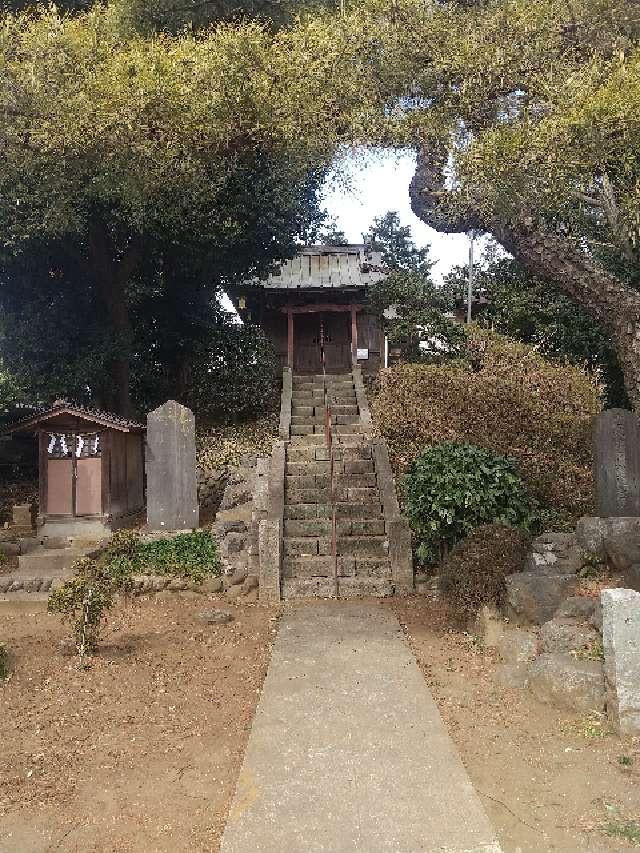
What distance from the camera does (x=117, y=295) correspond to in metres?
16.3

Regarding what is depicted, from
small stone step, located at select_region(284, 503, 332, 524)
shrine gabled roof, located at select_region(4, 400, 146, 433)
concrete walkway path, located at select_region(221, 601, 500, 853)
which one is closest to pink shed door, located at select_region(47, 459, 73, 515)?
shrine gabled roof, located at select_region(4, 400, 146, 433)

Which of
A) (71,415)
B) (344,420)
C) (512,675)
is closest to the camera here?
Result: (512,675)

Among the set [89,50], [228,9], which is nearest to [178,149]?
[89,50]

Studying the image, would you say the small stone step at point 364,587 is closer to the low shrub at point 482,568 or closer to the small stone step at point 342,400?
the low shrub at point 482,568

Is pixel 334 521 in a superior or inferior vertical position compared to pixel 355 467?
inferior

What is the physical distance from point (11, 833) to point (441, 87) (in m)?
8.51

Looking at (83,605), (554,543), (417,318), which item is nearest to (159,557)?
(83,605)

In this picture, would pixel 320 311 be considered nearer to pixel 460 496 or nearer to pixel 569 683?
pixel 460 496

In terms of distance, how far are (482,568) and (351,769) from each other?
3.48 m

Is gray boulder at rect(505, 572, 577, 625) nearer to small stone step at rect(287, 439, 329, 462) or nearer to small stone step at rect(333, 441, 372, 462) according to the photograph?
small stone step at rect(333, 441, 372, 462)

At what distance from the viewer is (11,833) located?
345cm

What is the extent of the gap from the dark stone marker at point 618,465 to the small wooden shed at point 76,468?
338 inches

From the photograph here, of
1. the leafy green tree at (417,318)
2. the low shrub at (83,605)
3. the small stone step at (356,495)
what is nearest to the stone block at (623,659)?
the low shrub at (83,605)

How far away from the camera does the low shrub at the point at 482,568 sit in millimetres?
6977
